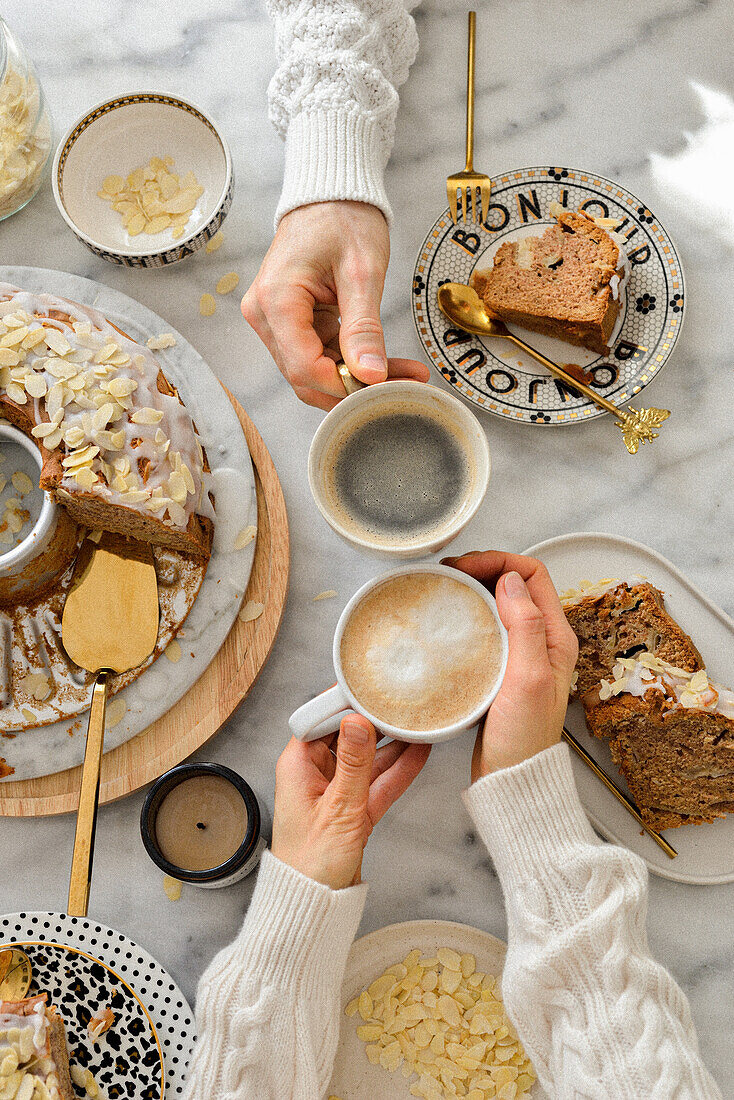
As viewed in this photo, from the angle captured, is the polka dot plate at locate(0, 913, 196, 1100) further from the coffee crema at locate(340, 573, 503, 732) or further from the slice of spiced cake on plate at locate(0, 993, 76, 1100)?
the coffee crema at locate(340, 573, 503, 732)

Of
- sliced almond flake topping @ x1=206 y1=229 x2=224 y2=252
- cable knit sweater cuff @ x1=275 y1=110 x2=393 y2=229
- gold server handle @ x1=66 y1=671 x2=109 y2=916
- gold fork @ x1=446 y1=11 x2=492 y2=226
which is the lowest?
gold server handle @ x1=66 y1=671 x2=109 y2=916

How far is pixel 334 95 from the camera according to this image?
4.45 ft

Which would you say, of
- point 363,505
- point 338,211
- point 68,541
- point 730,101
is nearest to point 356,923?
point 363,505

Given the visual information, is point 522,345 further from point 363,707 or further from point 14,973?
point 14,973

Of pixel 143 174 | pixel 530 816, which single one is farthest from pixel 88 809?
pixel 143 174

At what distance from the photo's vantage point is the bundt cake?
1.25 metres

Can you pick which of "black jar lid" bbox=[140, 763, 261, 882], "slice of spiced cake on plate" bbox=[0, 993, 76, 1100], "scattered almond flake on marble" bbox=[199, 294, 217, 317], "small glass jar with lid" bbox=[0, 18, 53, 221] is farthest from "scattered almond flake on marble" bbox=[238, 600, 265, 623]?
"small glass jar with lid" bbox=[0, 18, 53, 221]

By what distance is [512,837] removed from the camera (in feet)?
3.95

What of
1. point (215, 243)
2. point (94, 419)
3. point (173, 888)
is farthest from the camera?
point (215, 243)

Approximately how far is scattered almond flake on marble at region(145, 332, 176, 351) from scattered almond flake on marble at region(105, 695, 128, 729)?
63 centimetres

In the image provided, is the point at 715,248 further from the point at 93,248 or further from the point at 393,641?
the point at 93,248

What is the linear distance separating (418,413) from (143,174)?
0.78 meters

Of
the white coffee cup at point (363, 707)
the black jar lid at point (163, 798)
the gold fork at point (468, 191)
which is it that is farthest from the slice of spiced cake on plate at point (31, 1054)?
the gold fork at point (468, 191)

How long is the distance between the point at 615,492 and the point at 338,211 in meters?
0.70
